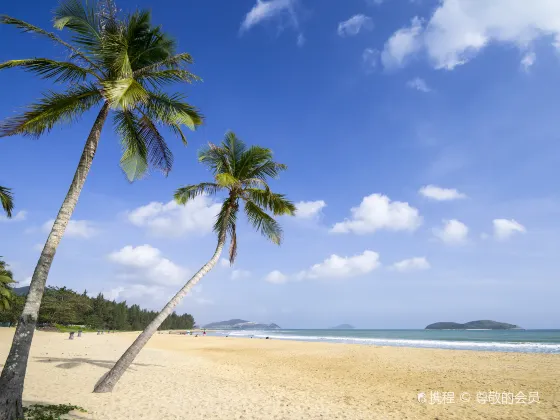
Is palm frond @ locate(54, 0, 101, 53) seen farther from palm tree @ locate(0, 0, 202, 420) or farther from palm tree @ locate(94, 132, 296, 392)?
palm tree @ locate(94, 132, 296, 392)

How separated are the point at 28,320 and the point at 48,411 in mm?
2224

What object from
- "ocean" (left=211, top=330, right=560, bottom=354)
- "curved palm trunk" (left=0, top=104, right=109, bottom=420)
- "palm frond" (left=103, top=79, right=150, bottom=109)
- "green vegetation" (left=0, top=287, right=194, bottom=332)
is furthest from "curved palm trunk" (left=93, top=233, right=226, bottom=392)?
"ocean" (left=211, top=330, right=560, bottom=354)

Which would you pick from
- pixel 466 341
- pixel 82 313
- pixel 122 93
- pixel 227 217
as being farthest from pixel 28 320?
pixel 82 313

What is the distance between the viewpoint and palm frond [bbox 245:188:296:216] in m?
12.7

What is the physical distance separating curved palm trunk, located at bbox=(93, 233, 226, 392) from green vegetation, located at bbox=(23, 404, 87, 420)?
191 cm

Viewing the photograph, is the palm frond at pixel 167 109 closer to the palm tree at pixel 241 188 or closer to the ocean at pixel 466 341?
the palm tree at pixel 241 188

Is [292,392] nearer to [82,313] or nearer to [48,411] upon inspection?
[48,411]

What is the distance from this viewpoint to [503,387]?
12.2 metres

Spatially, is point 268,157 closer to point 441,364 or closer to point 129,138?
point 129,138

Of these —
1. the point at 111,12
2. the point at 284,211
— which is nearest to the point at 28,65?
the point at 111,12

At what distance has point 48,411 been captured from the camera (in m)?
6.54

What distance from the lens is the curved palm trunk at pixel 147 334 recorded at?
30.0 ft

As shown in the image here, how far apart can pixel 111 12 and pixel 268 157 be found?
6.94 meters

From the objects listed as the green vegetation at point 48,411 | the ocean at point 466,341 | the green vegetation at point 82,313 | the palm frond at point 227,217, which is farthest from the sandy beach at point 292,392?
the green vegetation at point 82,313
